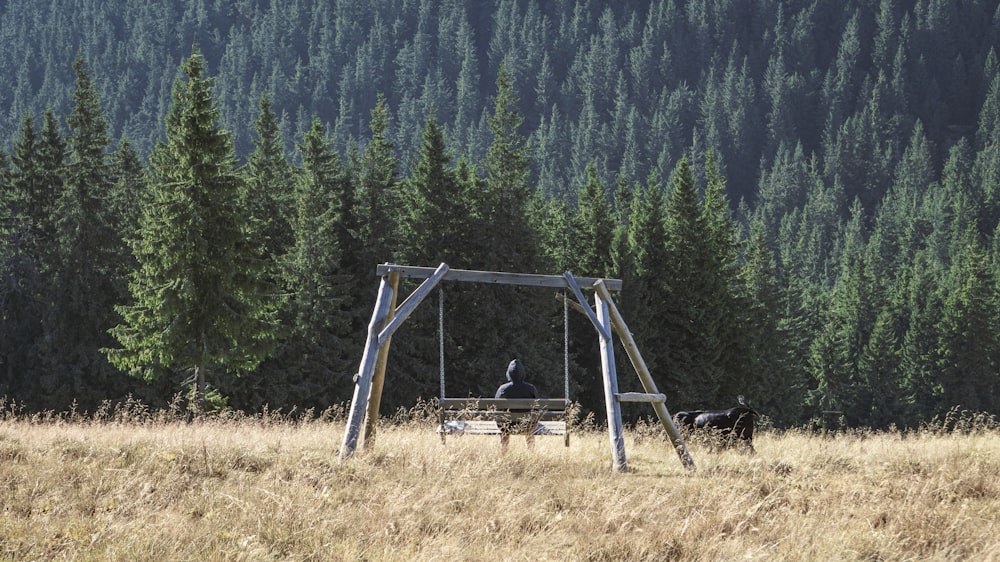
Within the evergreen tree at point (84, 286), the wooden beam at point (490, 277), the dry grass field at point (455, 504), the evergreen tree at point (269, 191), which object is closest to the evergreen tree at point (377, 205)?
the evergreen tree at point (269, 191)

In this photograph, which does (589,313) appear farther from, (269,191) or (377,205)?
(269,191)

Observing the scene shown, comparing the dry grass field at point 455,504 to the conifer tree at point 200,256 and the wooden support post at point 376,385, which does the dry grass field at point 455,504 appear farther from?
the conifer tree at point 200,256

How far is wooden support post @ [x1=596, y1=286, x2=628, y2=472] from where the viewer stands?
10688 millimetres

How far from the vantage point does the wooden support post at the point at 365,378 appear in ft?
33.7

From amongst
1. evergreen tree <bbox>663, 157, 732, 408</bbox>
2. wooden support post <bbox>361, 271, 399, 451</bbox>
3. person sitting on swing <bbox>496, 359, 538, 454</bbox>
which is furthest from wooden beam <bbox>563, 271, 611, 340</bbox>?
evergreen tree <bbox>663, 157, 732, 408</bbox>

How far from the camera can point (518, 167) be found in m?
47.7

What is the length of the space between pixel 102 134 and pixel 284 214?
960 centimetres

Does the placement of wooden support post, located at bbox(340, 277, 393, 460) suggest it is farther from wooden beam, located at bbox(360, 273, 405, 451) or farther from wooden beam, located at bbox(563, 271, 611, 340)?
wooden beam, located at bbox(563, 271, 611, 340)

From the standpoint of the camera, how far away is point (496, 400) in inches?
474

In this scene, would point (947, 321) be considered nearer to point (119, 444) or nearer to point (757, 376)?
point (757, 376)

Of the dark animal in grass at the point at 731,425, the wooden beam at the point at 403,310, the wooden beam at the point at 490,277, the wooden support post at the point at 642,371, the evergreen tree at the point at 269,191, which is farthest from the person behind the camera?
the evergreen tree at the point at 269,191

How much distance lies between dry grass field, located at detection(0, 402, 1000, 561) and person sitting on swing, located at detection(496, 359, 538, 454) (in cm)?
23

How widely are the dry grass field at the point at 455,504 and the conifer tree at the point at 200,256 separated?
14964mm

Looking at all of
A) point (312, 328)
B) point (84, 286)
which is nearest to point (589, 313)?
point (312, 328)
